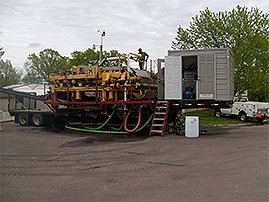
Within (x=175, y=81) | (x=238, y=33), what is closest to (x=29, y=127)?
(x=175, y=81)

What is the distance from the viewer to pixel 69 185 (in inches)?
256

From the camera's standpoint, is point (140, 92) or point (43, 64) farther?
point (43, 64)

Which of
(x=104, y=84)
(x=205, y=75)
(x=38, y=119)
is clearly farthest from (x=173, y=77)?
(x=38, y=119)

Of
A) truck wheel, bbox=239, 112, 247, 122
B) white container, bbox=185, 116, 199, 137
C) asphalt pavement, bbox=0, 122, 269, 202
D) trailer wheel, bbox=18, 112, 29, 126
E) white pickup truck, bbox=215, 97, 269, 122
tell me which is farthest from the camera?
truck wheel, bbox=239, 112, 247, 122

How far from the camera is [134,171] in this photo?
776cm

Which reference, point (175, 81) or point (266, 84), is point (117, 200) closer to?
point (175, 81)

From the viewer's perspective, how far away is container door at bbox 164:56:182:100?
14.8 metres

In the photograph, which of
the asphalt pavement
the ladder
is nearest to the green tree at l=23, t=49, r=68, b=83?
the ladder

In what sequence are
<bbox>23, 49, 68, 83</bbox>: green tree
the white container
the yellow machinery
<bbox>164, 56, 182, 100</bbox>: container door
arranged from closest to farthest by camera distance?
1. the white container
2. <bbox>164, 56, 182, 100</bbox>: container door
3. the yellow machinery
4. <bbox>23, 49, 68, 83</bbox>: green tree

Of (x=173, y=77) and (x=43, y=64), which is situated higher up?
(x=43, y=64)

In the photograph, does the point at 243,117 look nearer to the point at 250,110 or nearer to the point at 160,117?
the point at 250,110

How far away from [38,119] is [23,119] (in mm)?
1222

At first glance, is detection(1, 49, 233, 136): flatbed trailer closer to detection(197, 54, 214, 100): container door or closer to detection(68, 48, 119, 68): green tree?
detection(197, 54, 214, 100): container door

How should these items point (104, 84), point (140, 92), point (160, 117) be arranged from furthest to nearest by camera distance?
point (140, 92)
point (104, 84)
point (160, 117)
